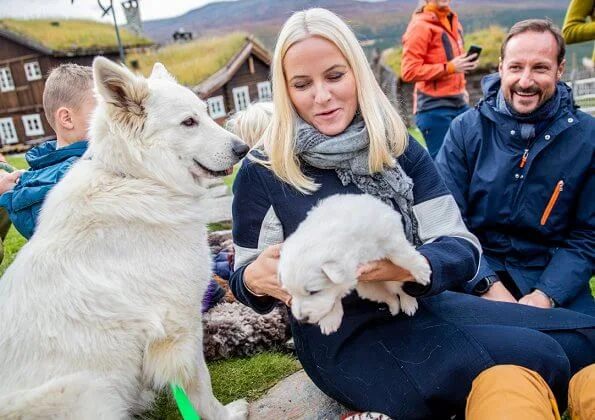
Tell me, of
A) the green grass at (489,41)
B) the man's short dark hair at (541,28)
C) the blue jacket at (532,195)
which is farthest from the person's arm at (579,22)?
the green grass at (489,41)

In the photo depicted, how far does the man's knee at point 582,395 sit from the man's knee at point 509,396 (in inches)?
6.5

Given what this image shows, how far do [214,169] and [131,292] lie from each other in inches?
35.3

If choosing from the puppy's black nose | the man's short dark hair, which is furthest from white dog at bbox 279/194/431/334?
the man's short dark hair

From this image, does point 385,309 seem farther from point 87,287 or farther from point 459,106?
point 459,106

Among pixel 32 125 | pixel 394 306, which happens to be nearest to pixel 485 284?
pixel 394 306

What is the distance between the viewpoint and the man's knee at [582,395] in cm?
185

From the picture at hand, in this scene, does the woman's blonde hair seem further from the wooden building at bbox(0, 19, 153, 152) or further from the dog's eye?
the wooden building at bbox(0, 19, 153, 152)

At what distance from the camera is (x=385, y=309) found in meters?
2.23

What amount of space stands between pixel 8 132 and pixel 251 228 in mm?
29631

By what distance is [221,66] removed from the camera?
24.2m

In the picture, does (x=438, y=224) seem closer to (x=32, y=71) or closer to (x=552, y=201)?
(x=552, y=201)

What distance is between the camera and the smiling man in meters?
2.90

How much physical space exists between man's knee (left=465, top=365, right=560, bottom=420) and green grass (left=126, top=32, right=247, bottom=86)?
22.2m

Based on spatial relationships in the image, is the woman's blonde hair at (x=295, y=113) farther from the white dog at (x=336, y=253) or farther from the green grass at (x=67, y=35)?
the green grass at (x=67, y=35)
